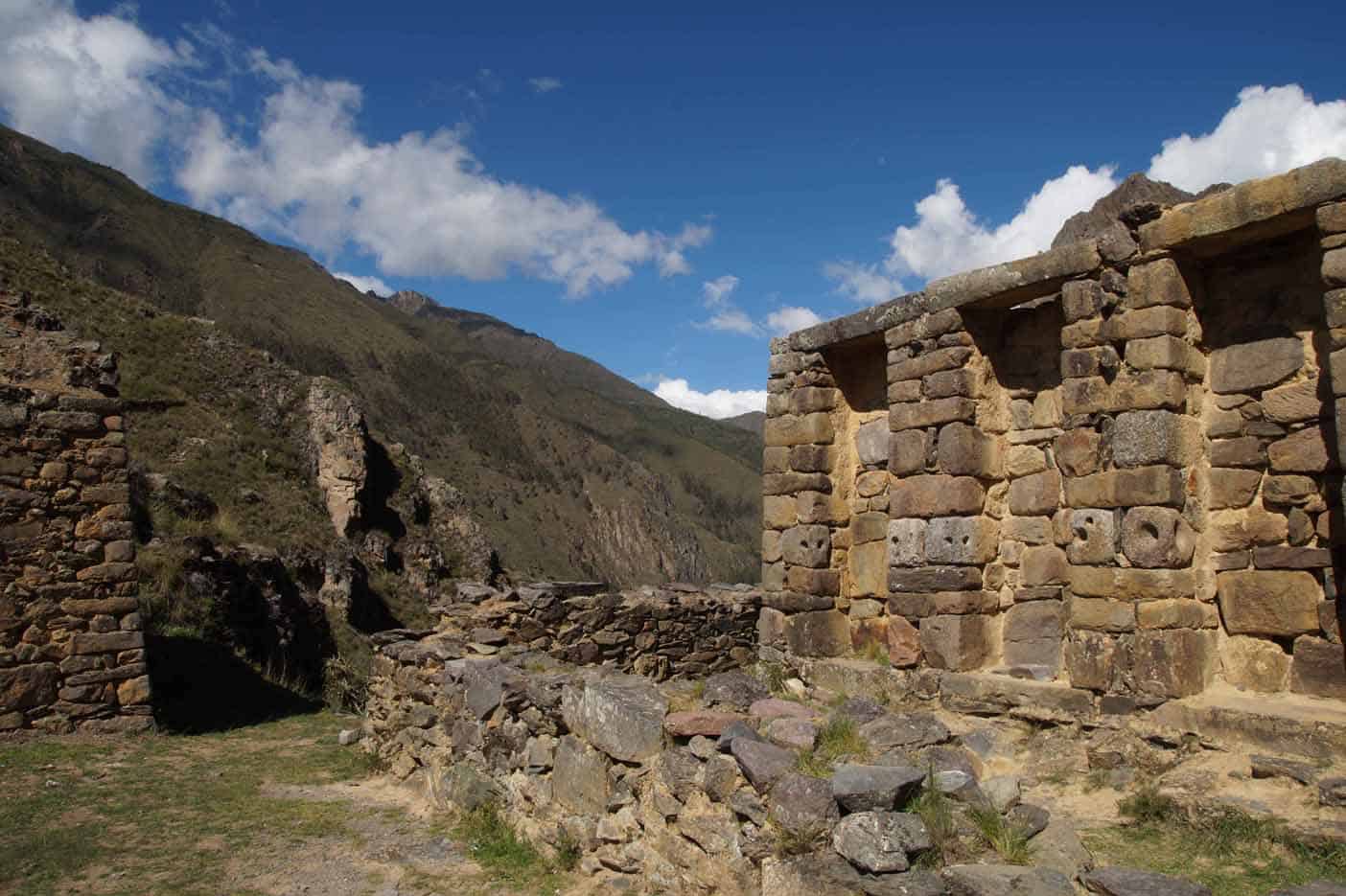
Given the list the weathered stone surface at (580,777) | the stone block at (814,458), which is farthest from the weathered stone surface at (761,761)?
the stone block at (814,458)

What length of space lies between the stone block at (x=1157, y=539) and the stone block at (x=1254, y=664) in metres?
0.62

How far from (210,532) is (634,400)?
354 feet

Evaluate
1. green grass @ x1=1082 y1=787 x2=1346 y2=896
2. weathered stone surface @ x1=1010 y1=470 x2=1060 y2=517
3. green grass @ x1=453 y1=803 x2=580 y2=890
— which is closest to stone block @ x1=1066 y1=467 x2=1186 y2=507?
weathered stone surface @ x1=1010 y1=470 x2=1060 y2=517

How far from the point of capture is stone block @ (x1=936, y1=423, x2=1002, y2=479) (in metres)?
6.90

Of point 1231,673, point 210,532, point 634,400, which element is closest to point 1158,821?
point 1231,673

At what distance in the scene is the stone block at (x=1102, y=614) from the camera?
580 centimetres

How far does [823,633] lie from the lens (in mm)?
8289

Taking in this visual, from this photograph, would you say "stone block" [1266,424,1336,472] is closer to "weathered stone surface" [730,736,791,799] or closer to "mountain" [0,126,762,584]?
"weathered stone surface" [730,736,791,799]

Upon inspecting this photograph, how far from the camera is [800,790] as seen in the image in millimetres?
4324

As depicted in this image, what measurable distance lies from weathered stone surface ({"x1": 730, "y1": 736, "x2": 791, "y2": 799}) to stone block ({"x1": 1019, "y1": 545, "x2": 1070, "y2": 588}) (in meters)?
2.79

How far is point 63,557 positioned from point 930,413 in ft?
25.4

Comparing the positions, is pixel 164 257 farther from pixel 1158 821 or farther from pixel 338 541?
pixel 1158 821

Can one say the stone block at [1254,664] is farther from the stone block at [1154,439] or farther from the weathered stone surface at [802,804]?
the weathered stone surface at [802,804]

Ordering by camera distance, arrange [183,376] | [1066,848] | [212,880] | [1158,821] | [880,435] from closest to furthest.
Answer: [1066,848], [1158,821], [212,880], [880,435], [183,376]
